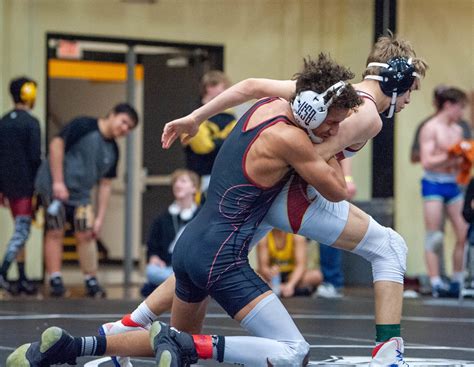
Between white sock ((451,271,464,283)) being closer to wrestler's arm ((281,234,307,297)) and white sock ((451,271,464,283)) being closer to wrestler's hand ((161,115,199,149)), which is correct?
wrestler's arm ((281,234,307,297))

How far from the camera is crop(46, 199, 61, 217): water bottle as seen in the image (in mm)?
11867

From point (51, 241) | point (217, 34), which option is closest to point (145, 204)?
point (217, 34)

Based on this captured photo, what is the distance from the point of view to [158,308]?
19.7 feet

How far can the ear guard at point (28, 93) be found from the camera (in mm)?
12008

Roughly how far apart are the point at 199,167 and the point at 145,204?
5.41 metres

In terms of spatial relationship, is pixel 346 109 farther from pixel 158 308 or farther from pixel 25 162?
pixel 25 162

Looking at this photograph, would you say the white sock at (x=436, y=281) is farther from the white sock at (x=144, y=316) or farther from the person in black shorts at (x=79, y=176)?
the white sock at (x=144, y=316)

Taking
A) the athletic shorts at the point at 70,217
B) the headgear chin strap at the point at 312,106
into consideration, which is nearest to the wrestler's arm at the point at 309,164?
the headgear chin strap at the point at 312,106

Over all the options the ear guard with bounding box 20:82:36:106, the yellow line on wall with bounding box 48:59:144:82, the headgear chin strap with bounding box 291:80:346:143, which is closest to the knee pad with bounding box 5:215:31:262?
the ear guard with bounding box 20:82:36:106

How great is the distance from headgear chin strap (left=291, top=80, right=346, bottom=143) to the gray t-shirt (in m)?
6.70

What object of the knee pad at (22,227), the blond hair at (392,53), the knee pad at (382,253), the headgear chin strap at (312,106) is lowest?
the knee pad at (22,227)

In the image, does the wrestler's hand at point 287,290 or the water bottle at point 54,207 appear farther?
the wrestler's hand at point 287,290

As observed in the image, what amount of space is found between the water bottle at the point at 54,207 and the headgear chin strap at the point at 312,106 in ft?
22.0

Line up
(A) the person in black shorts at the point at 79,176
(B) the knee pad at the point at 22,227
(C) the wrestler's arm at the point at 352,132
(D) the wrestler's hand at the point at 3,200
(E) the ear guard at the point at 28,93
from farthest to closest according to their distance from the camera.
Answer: (D) the wrestler's hand at the point at 3,200, (E) the ear guard at the point at 28,93, (B) the knee pad at the point at 22,227, (A) the person in black shorts at the point at 79,176, (C) the wrestler's arm at the point at 352,132
